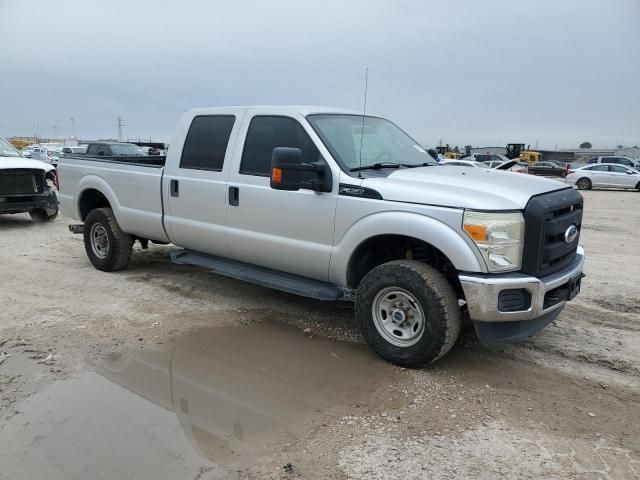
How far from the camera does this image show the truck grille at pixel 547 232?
12.2ft

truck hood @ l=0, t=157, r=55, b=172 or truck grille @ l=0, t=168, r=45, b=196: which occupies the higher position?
truck hood @ l=0, t=157, r=55, b=172

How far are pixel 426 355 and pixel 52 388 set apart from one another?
273 centimetres

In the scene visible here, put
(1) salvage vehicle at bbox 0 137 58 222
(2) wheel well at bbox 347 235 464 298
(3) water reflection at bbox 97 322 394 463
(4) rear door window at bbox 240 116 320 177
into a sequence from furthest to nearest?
(1) salvage vehicle at bbox 0 137 58 222 < (4) rear door window at bbox 240 116 320 177 < (2) wheel well at bbox 347 235 464 298 < (3) water reflection at bbox 97 322 394 463

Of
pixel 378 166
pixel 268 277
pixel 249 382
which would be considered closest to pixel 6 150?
pixel 268 277

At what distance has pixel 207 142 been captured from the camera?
5543 mm

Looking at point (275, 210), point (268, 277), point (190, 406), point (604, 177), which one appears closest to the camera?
point (190, 406)

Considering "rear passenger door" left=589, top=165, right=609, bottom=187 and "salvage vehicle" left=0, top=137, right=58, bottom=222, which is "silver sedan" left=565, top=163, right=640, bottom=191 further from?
"salvage vehicle" left=0, top=137, right=58, bottom=222

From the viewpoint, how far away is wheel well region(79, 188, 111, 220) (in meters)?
7.08

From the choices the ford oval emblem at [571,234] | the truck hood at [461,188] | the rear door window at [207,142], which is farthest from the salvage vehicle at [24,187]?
the ford oval emblem at [571,234]

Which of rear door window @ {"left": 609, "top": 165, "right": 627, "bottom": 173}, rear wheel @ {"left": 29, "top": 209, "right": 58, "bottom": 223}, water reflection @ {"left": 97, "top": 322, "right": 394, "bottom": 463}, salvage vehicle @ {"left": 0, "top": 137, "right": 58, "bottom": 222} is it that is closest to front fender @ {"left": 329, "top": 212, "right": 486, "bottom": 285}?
water reflection @ {"left": 97, "top": 322, "right": 394, "bottom": 463}

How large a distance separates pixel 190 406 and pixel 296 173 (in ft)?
6.47

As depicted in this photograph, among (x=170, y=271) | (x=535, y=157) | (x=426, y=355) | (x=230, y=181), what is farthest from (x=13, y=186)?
(x=535, y=157)

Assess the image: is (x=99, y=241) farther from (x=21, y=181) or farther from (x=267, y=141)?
(x=21, y=181)

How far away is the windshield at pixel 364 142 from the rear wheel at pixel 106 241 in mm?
3286
